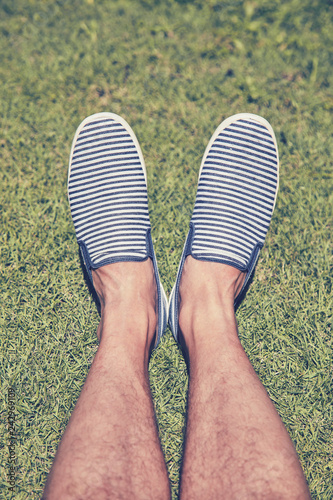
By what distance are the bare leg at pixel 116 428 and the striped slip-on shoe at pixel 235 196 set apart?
373mm

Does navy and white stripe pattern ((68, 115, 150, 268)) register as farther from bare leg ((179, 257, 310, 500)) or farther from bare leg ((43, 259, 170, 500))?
bare leg ((179, 257, 310, 500))

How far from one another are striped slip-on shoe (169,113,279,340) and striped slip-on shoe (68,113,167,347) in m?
0.33

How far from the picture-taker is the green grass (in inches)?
81.9

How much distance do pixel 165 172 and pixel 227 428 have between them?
1.60 m

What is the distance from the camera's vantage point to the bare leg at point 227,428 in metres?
1.29

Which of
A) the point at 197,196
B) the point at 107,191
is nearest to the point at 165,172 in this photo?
the point at 197,196

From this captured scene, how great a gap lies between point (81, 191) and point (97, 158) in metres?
0.23

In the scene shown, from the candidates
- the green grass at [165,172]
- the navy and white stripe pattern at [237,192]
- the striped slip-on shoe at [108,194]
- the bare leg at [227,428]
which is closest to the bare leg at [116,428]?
the bare leg at [227,428]

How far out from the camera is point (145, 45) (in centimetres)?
260

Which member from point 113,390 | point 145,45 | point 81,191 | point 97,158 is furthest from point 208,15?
point 113,390

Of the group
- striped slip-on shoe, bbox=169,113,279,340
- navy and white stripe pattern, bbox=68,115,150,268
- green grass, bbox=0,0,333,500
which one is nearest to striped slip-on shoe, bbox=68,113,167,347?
navy and white stripe pattern, bbox=68,115,150,268

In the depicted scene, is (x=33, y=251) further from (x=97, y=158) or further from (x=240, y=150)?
(x=240, y=150)

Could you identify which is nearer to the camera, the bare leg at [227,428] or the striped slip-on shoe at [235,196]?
the bare leg at [227,428]

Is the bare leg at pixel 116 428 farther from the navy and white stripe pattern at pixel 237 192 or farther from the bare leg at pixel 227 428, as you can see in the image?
the navy and white stripe pattern at pixel 237 192
